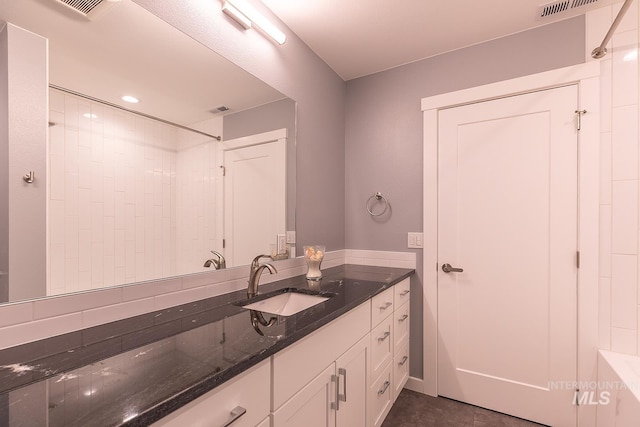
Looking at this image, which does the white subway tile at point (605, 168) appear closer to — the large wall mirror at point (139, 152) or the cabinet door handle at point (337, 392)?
the cabinet door handle at point (337, 392)

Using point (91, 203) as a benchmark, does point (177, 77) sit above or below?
above

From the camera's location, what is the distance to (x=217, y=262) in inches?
58.9

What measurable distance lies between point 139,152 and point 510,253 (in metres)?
2.17

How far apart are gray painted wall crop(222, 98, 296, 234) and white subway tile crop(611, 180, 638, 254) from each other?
1.84 m

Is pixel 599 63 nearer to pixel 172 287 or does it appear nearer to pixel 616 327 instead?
pixel 616 327

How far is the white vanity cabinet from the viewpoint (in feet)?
2.25

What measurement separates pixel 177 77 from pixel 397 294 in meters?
1.72

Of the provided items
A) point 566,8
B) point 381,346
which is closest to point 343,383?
point 381,346

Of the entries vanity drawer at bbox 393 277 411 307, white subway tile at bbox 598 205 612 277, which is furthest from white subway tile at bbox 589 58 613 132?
vanity drawer at bbox 393 277 411 307

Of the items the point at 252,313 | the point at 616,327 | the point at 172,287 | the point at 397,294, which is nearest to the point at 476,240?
the point at 397,294

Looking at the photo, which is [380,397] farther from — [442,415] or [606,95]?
[606,95]

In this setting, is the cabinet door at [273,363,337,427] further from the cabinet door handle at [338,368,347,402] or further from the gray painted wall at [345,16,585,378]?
the gray painted wall at [345,16,585,378]

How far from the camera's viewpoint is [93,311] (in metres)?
1.03

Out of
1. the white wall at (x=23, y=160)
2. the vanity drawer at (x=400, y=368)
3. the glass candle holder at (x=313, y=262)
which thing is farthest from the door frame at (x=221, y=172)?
the vanity drawer at (x=400, y=368)
